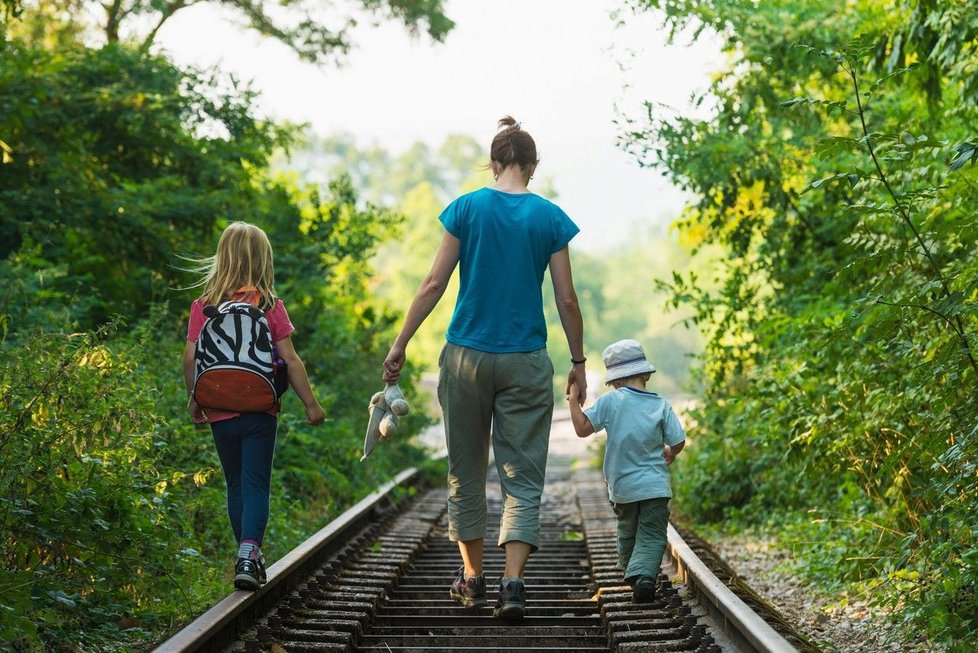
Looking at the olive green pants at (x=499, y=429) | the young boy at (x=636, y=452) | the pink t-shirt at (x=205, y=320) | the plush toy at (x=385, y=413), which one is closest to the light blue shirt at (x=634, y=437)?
the young boy at (x=636, y=452)

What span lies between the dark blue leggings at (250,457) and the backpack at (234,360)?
0.27 feet

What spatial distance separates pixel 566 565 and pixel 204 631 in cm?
379

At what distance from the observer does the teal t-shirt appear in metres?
5.38

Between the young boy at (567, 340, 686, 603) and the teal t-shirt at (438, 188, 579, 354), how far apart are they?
0.79m

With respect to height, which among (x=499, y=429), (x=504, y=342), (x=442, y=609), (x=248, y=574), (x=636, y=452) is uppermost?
(x=504, y=342)

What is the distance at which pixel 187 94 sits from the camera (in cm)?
1515

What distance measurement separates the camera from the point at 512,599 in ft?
17.9

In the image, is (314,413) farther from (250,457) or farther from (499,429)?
A: (499,429)

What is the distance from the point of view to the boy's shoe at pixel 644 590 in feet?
19.2

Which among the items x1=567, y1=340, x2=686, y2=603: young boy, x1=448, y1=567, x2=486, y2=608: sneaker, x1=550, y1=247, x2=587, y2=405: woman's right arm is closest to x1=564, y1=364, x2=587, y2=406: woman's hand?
x1=550, y1=247, x2=587, y2=405: woman's right arm

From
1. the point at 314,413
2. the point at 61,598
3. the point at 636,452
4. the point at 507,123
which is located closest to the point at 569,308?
the point at 507,123

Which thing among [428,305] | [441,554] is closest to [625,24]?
[441,554]

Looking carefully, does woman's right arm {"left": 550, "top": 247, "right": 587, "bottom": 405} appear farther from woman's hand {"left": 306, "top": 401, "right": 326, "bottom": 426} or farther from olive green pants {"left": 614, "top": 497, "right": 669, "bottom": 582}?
woman's hand {"left": 306, "top": 401, "right": 326, "bottom": 426}

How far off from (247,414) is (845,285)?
6364 millimetres
